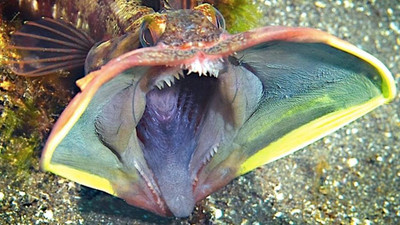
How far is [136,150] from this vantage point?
2.19m

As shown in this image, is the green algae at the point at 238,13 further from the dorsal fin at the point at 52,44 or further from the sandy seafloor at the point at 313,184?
the dorsal fin at the point at 52,44

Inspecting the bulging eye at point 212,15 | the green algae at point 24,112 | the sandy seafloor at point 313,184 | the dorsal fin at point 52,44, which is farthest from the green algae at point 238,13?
the green algae at point 24,112

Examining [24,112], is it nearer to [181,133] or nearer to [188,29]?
[181,133]

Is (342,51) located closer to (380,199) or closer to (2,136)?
(380,199)

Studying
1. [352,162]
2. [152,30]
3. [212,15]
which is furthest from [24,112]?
[352,162]

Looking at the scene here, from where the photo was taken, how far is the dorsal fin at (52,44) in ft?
9.05

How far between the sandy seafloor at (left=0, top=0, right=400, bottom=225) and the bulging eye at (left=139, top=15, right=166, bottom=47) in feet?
4.33

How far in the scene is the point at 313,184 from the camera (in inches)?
137

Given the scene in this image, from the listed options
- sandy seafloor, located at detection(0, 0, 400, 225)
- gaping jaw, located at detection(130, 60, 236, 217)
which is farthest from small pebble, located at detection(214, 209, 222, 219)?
gaping jaw, located at detection(130, 60, 236, 217)

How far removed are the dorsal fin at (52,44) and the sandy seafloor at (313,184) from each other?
0.81m

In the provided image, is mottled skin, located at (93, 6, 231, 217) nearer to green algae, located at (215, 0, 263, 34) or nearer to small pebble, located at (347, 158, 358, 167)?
green algae, located at (215, 0, 263, 34)

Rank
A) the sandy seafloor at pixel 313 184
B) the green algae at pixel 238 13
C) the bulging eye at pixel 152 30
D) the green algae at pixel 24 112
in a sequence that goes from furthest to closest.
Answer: the green algae at pixel 238 13 → the green algae at pixel 24 112 → the sandy seafloor at pixel 313 184 → the bulging eye at pixel 152 30

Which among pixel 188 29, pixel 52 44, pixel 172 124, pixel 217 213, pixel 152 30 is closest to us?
pixel 188 29

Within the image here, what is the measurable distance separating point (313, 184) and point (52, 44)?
225 centimetres
